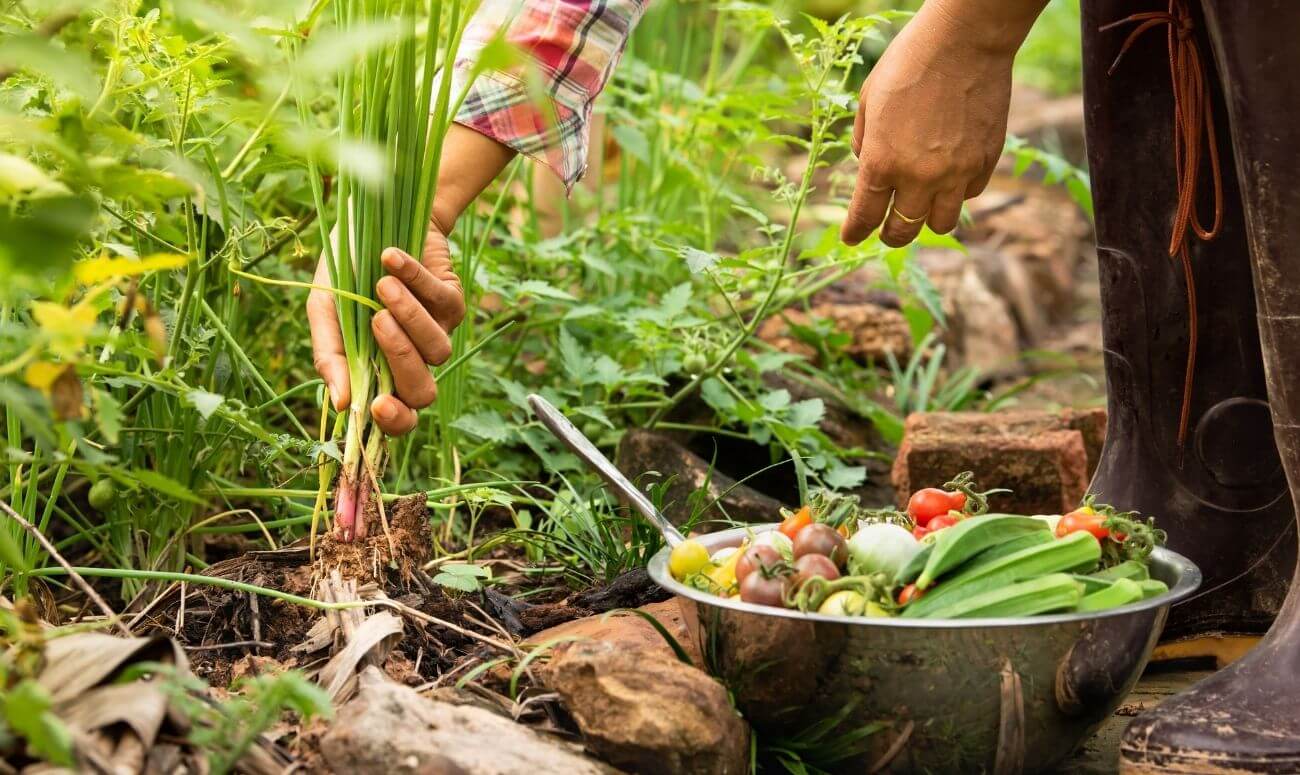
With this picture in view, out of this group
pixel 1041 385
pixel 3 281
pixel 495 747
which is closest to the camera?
pixel 3 281

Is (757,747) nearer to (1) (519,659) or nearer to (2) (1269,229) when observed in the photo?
(1) (519,659)

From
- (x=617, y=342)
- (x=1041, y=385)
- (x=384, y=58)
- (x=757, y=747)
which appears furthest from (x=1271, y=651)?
(x=1041, y=385)

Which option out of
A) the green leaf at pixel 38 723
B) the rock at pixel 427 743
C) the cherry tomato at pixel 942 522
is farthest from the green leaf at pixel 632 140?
the green leaf at pixel 38 723

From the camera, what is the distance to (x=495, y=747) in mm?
1130

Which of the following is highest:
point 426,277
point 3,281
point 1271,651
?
point 3,281

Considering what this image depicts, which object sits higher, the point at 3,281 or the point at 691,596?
the point at 3,281

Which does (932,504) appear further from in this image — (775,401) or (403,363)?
(775,401)

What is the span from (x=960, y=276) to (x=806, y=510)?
8.90 feet

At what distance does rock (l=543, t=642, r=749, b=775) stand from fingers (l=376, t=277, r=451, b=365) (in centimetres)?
45

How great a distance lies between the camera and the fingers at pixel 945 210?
173cm

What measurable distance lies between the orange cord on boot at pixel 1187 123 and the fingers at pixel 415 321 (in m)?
0.95

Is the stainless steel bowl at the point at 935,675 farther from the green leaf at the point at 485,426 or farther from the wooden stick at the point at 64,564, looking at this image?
the green leaf at the point at 485,426

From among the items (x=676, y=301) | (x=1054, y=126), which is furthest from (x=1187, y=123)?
(x=1054, y=126)

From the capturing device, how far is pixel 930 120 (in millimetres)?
1642
